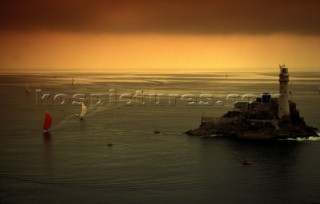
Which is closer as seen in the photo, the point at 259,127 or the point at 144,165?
the point at 144,165

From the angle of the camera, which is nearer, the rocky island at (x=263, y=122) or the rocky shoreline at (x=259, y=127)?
the rocky shoreline at (x=259, y=127)

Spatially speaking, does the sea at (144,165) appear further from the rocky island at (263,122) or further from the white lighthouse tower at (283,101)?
the white lighthouse tower at (283,101)

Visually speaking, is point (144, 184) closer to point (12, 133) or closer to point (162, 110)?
point (12, 133)

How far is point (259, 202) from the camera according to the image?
49656 millimetres

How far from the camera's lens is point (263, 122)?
80625mm

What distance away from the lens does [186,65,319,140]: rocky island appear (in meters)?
80.1

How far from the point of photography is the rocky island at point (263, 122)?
8012 cm

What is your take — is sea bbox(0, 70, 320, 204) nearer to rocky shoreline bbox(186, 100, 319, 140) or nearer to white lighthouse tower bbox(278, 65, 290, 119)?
rocky shoreline bbox(186, 100, 319, 140)

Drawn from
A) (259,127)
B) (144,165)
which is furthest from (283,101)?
(144,165)

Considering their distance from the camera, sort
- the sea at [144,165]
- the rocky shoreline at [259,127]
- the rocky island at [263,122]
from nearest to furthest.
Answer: the sea at [144,165] < the rocky shoreline at [259,127] < the rocky island at [263,122]

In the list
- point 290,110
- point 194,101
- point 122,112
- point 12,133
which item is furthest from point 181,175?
point 194,101

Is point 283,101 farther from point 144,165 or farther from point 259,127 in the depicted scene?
point 144,165

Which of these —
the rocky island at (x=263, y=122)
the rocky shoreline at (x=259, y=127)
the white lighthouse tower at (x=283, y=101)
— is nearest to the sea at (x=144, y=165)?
the rocky shoreline at (x=259, y=127)

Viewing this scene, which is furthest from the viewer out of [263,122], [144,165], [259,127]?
[259,127]
